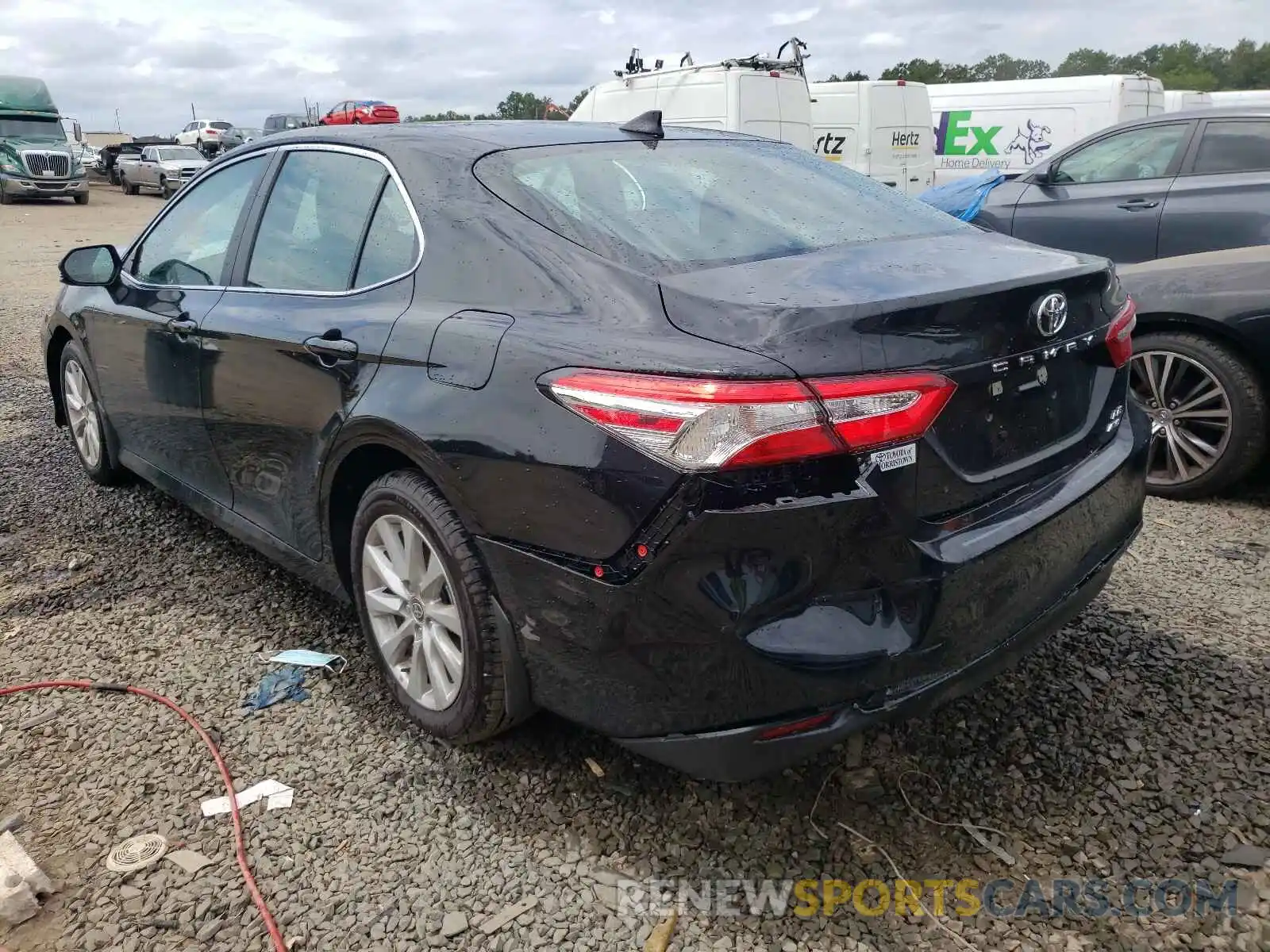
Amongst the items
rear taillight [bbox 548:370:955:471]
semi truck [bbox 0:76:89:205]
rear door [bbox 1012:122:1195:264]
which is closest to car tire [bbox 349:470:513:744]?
rear taillight [bbox 548:370:955:471]

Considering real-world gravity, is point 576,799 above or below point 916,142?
below

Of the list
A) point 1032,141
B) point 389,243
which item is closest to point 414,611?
point 389,243

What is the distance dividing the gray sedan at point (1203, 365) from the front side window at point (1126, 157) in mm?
2767

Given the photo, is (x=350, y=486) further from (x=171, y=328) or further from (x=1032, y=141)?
(x=1032, y=141)

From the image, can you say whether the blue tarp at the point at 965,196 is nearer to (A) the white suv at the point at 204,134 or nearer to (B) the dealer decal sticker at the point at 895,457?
(B) the dealer decal sticker at the point at 895,457

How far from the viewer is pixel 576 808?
244 cm

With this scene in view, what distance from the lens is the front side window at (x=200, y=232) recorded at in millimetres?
3414

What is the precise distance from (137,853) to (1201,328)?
4.34 metres

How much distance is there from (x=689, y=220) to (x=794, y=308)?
64 cm

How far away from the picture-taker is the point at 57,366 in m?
4.88

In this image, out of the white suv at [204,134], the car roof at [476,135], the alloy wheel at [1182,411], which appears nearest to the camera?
the car roof at [476,135]

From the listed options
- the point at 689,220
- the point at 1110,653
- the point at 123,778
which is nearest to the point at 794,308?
the point at 689,220

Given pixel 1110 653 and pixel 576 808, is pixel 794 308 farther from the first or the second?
pixel 1110 653

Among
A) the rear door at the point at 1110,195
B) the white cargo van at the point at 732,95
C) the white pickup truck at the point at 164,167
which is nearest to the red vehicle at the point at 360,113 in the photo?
the white pickup truck at the point at 164,167
